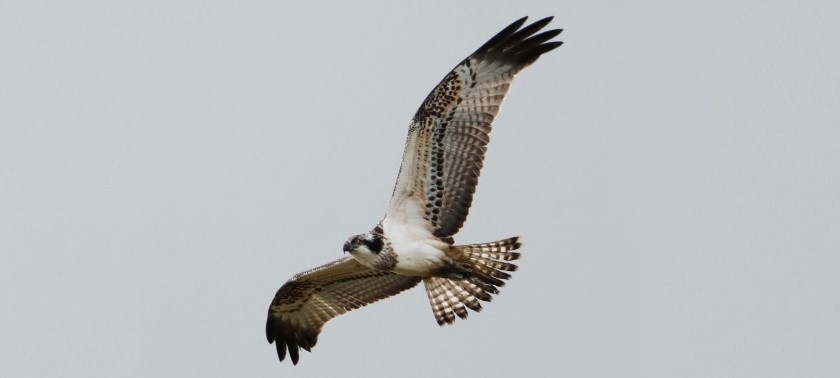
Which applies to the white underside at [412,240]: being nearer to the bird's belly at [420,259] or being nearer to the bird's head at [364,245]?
the bird's belly at [420,259]

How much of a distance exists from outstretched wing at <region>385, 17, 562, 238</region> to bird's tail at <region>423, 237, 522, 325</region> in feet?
2.28

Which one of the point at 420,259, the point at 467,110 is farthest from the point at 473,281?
the point at 467,110

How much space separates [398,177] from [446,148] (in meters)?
0.51

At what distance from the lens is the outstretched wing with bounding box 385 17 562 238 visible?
1412 centimetres

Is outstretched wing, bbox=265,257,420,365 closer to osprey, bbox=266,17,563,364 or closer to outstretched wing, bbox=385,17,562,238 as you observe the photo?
osprey, bbox=266,17,563,364

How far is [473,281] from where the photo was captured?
14.9m

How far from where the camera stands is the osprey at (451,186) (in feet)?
46.4

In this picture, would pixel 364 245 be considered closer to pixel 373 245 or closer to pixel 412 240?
pixel 373 245

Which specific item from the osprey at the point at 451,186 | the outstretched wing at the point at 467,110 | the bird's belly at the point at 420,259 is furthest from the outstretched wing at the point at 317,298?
the outstretched wing at the point at 467,110

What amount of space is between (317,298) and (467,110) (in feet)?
9.99

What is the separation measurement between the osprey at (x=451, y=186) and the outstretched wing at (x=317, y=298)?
0.54m

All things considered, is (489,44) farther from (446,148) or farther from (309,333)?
(309,333)

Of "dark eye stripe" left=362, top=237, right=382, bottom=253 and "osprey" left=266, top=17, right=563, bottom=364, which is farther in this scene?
"dark eye stripe" left=362, top=237, right=382, bottom=253

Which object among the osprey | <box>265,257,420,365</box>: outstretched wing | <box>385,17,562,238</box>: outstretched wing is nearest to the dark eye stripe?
the osprey
